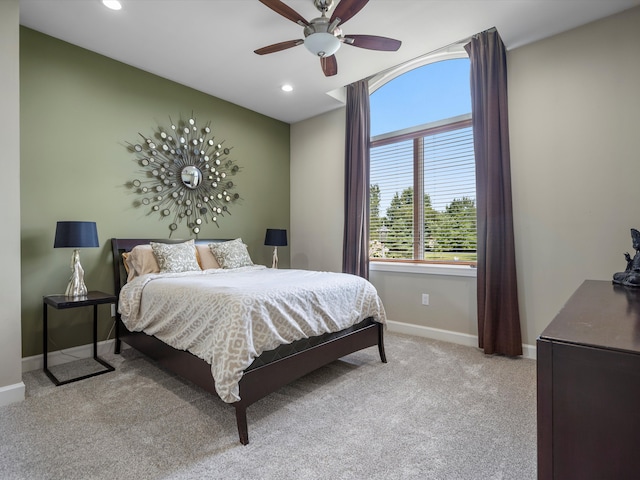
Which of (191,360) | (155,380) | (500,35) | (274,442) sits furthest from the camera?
(500,35)

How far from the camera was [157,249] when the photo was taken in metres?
3.18

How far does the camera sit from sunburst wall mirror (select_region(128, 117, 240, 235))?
3564mm

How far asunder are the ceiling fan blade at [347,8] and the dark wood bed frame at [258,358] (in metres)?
2.25

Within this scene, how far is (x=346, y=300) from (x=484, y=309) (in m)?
1.45

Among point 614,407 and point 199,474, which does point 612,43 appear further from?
point 199,474

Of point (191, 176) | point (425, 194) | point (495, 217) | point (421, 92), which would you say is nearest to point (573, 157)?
point (495, 217)

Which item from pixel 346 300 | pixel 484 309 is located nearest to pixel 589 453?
pixel 346 300

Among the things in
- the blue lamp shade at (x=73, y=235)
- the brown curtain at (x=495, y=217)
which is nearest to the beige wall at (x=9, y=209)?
the blue lamp shade at (x=73, y=235)

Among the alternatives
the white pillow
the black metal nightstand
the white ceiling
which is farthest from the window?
the black metal nightstand

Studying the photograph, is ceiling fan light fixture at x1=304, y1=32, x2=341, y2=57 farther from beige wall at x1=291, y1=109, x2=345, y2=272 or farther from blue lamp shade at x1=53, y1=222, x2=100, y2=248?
blue lamp shade at x1=53, y1=222, x2=100, y2=248

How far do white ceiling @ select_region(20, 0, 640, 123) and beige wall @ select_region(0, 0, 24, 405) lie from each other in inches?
21.6

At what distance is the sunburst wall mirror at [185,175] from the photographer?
3564 mm

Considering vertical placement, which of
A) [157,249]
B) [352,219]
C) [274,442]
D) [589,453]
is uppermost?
[352,219]

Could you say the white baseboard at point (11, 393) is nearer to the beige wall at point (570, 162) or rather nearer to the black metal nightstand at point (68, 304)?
the black metal nightstand at point (68, 304)
